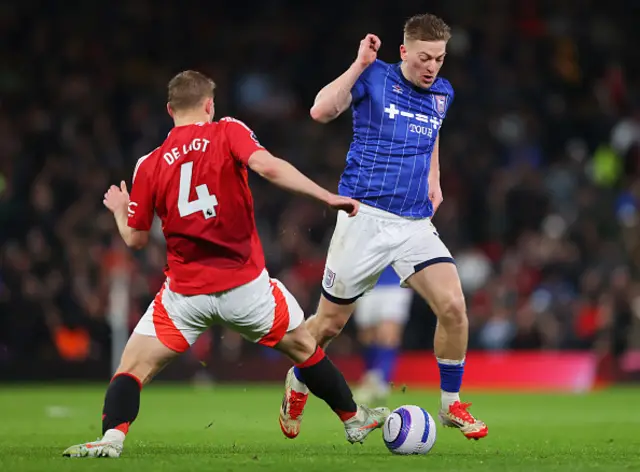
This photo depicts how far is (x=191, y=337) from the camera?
6820mm

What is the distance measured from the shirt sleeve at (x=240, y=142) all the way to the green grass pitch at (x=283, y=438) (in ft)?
5.23

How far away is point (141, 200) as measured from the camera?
676cm

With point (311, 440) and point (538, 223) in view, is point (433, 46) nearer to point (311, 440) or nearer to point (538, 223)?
point (311, 440)

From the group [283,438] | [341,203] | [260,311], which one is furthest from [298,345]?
[283,438]

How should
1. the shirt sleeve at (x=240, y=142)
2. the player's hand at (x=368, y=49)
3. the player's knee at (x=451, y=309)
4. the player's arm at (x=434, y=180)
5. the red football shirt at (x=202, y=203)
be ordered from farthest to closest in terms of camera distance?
the player's arm at (x=434, y=180), the player's knee at (x=451, y=309), the player's hand at (x=368, y=49), the red football shirt at (x=202, y=203), the shirt sleeve at (x=240, y=142)

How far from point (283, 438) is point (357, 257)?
150 cm

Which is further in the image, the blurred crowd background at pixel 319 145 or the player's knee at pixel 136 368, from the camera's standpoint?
the blurred crowd background at pixel 319 145

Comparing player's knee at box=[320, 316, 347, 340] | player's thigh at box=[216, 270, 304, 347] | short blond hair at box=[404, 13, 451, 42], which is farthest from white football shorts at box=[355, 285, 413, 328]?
player's thigh at box=[216, 270, 304, 347]

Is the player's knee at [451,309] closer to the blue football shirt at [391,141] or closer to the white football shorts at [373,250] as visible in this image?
the white football shorts at [373,250]

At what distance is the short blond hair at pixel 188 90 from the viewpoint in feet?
22.1

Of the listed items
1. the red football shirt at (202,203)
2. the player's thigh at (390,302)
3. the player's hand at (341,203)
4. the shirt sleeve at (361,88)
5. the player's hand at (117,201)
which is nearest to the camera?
the player's hand at (341,203)

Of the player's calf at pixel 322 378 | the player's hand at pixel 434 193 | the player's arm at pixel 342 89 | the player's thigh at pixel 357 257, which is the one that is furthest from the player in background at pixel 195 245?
the player's hand at pixel 434 193

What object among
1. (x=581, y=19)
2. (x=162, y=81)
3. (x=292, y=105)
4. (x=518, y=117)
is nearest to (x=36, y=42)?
(x=162, y=81)

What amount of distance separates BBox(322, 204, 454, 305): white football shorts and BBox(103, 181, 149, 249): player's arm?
1.43 m
